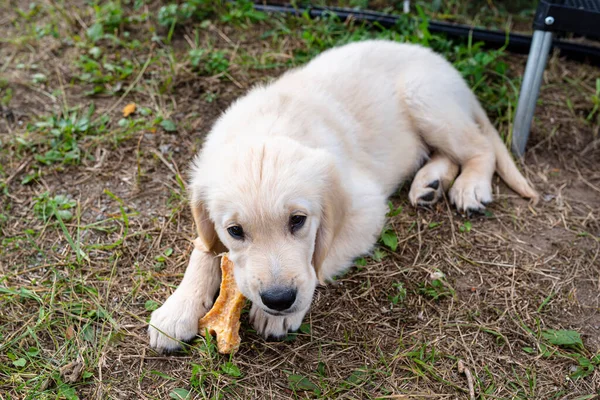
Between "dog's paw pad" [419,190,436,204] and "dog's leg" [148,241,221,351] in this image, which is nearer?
"dog's leg" [148,241,221,351]

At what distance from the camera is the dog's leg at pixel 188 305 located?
268 cm

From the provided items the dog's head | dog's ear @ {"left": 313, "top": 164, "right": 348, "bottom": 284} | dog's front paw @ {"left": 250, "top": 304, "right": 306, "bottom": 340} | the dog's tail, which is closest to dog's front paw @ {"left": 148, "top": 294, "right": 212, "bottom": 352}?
dog's front paw @ {"left": 250, "top": 304, "right": 306, "bottom": 340}

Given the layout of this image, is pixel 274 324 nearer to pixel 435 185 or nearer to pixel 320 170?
pixel 320 170

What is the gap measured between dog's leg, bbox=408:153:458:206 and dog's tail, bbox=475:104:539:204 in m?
0.29

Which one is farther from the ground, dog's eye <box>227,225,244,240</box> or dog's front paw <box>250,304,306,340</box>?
dog's eye <box>227,225,244,240</box>

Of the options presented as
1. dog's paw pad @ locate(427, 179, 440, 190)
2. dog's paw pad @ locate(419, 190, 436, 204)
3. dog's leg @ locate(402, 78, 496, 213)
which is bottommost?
dog's paw pad @ locate(419, 190, 436, 204)

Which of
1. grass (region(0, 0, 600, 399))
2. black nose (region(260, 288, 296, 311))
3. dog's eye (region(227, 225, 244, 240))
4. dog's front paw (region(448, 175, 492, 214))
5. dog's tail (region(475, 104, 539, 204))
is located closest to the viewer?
black nose (region(260, 288, 296, 311))

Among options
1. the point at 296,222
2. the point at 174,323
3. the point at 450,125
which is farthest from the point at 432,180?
the point at 174,323

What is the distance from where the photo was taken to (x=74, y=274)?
3059mm

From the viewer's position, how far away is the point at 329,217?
104 inches

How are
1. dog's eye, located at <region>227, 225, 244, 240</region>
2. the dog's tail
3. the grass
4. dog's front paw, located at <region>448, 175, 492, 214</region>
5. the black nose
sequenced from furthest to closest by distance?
the dog's tail
dog's front paw, located at <region>448, 175, 492, 214</region>
the grass
dog's eye, located at <region>227, 225, 244, 240</region>
the black nose

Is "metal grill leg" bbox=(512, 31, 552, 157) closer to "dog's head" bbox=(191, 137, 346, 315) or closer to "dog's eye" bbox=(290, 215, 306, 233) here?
"dog's head" bbox=(191, 137, 346, 315)

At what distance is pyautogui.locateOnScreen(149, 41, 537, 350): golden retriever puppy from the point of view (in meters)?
2.39

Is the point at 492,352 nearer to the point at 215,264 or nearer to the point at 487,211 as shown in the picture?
the point at 487,211
